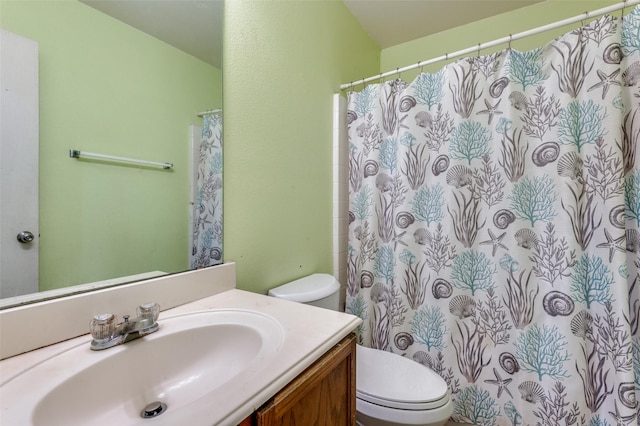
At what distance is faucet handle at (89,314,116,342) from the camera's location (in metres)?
0.59

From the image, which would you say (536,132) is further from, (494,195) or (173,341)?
(173,341)

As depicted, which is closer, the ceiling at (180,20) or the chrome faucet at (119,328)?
the chrome faucet at (119,328)

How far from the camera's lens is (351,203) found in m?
1.67

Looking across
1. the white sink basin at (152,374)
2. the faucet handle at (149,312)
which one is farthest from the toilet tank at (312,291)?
the faucet handle at (149,312)

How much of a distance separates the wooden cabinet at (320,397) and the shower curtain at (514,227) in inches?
34.1

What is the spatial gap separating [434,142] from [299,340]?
1.21 metres

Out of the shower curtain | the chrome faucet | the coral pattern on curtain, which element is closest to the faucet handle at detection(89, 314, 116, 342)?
the chrome faucet

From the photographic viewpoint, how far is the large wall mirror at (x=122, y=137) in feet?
2.10

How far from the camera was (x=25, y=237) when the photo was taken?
0.61m

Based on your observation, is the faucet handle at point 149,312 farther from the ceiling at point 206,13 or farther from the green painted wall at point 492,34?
the green painted wall at point 492,34

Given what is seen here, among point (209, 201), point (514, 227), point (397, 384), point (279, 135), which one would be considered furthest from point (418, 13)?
point (397, 384)

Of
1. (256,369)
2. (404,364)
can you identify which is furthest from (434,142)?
(256,369)

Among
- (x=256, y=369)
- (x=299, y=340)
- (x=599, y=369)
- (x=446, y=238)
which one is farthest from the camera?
(x=446, y=238)

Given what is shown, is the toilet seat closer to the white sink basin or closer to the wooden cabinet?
the wooden cabinet
